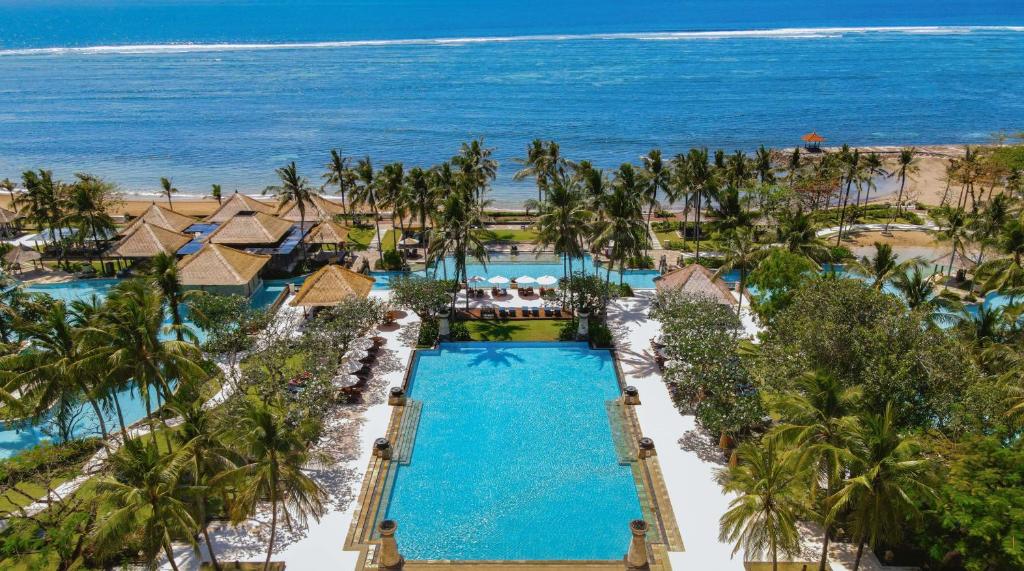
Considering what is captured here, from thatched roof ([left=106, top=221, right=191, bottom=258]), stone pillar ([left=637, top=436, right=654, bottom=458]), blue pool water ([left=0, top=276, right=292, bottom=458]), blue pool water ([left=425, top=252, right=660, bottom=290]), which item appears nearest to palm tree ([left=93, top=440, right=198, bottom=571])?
blue pool water ([left=0, top=276, right=292, bottom=458])

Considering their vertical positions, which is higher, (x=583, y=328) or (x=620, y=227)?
(x=620, y=227)

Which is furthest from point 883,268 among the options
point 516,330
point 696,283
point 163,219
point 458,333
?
point 163,219

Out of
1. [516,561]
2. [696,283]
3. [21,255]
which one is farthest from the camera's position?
[21,255]

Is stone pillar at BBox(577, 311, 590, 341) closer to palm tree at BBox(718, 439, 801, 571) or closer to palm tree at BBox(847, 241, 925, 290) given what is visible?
palm tree at BBox(847, 241, 925, 290)

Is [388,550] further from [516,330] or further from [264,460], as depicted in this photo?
[516,330]

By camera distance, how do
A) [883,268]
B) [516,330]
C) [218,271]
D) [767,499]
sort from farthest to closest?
[218,271], [516,330], [883,268], [767,499]

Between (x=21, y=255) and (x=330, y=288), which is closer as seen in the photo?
(x=330, y=288)

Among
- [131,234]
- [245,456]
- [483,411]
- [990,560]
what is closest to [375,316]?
[483,411]

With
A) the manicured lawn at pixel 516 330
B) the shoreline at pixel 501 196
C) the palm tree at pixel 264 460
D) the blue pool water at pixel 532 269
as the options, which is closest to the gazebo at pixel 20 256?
the shoreline at pixel 501 196
